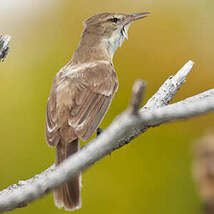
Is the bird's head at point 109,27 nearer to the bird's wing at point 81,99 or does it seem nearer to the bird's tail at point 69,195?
the bird's wing at point 81,99

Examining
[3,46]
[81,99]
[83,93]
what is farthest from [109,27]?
[3,46]

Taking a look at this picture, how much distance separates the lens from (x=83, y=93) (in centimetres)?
413

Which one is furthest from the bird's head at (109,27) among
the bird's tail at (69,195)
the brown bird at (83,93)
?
the bird's tail at (69,195)

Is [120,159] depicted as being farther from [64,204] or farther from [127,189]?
[64,204]

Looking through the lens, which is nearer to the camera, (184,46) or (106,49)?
(106,49)

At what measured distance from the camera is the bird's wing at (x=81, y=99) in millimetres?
3795

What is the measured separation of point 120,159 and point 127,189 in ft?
1.26

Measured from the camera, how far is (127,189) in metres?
5.91

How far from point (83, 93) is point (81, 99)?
102mm

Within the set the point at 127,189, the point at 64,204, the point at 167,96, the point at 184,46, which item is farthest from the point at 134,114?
the point at 184,46

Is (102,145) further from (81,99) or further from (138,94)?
(81,99)

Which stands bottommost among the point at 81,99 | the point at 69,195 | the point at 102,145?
the point at 102,145

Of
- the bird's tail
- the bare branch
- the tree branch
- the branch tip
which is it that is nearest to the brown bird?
the bird's tail

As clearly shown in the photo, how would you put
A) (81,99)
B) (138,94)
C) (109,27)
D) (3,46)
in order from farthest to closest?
1. (109,27)
2. (81,99)
3. (3,46)
4. (138,94)
